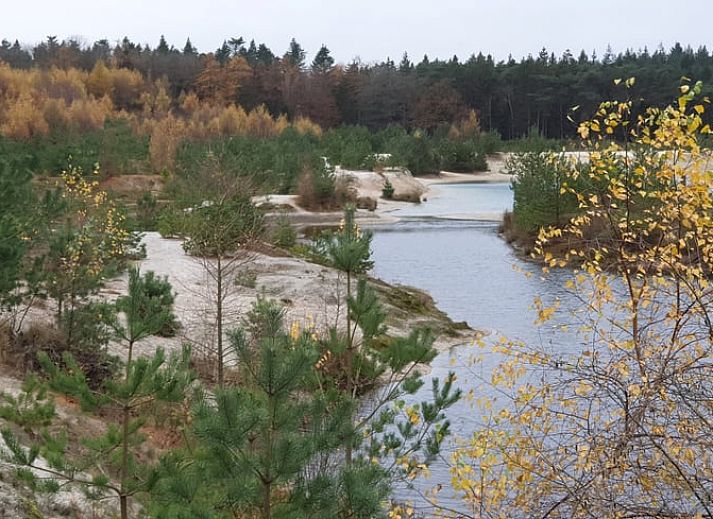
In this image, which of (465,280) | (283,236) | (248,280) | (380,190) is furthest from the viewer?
(380,190)

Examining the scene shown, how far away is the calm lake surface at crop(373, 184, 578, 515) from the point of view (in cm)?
1264

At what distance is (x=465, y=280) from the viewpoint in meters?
23.3

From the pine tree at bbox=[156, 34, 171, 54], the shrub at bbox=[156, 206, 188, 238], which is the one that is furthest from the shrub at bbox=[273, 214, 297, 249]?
the pine tree at bbox=[156, 34, 171, 54]

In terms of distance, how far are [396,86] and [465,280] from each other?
205 ft

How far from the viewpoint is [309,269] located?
20.0 meters

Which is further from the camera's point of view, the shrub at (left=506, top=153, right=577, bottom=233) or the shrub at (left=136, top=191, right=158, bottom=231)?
the shrub at (left=506, top=153, right=577, bottom=233)

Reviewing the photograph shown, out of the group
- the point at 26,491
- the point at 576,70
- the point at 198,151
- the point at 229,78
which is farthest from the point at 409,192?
the point at 576,70

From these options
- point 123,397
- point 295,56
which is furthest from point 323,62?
point 123,397

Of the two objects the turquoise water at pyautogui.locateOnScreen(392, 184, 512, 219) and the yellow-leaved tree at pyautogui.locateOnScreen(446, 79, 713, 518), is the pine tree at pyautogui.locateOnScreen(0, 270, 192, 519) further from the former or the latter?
the turquoise water at pyautogui.locateOnScreen(392, 184, 512, 219)

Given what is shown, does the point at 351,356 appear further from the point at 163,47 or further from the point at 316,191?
the point at 163,47

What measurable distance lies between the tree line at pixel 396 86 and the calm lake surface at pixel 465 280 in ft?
130

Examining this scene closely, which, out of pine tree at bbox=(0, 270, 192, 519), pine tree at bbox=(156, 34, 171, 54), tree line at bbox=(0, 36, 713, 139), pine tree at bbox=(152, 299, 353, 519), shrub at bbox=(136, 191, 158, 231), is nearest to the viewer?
pine tree at bbox=(152, 299, 353, 519)

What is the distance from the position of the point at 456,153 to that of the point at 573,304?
46776 millimetres

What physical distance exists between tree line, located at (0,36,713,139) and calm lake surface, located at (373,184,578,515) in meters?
39.6
